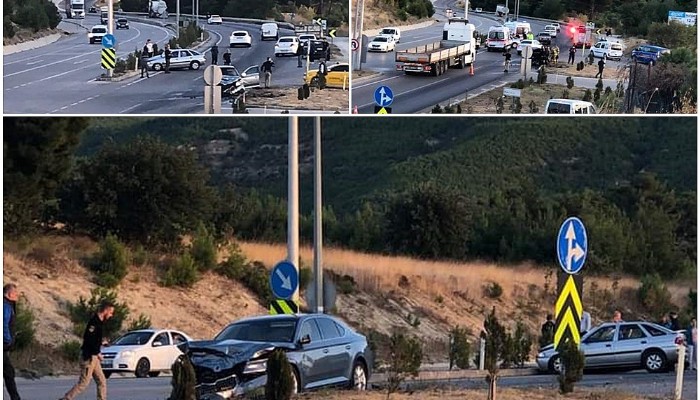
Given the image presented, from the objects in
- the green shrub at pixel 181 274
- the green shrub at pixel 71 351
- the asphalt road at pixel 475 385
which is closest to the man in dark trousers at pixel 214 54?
the asphalt road at pixel 475 385

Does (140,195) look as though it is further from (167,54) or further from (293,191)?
(293,191)

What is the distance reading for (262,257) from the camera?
44.1 meters

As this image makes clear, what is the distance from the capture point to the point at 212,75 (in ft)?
76.7

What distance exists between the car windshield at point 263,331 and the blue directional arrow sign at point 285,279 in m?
2.60

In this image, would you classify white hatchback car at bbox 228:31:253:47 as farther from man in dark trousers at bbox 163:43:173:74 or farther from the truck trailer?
the truck trailer

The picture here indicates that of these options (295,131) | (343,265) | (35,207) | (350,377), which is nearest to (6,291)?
(350,377)

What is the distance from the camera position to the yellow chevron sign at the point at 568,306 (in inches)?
593

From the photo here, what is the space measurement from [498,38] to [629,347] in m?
6.57

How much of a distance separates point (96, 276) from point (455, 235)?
64.0 ft

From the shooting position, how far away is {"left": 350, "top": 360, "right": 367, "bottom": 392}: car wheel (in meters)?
17.4

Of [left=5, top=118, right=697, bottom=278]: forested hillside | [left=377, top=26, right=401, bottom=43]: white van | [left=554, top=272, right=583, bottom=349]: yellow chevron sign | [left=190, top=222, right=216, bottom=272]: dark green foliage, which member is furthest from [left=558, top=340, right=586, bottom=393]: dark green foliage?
[left=5, top=118, right=697, bottom=278]: forested hillside

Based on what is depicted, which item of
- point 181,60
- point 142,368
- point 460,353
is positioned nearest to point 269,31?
point 181,60

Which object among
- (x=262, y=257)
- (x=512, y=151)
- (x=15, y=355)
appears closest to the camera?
(x=15, y=355)

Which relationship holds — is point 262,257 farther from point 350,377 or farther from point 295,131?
point 350,377
